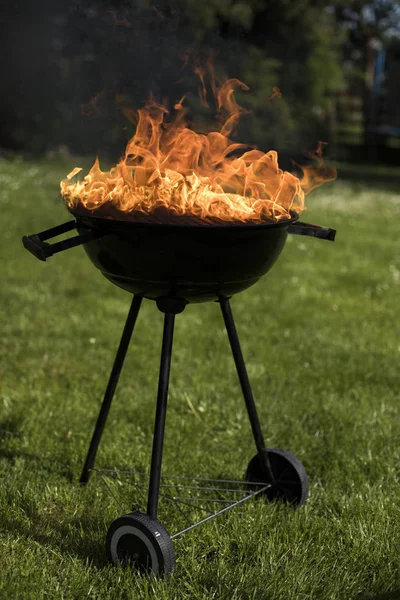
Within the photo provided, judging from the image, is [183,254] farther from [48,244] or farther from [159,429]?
[159,429]

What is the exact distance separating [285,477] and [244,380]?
543 millimetres

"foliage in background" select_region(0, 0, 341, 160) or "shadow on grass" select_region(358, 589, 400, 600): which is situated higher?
"foliage in background" select_region(0, 0, 341, 160)

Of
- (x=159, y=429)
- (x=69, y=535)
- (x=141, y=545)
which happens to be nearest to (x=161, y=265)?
(x=159, y=429)

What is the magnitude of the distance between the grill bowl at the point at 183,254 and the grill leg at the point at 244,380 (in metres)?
0.23

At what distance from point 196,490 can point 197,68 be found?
73.6 inches

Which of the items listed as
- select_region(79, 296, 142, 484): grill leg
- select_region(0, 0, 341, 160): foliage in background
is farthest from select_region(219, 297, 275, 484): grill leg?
select_region(0, 0, 341, 160): foliage in background

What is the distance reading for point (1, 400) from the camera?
4.04 m

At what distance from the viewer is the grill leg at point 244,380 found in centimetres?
288

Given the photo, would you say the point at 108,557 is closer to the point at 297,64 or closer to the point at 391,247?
the point at 391,247

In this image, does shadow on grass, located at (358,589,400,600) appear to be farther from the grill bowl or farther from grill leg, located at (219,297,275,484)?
the grill bowl

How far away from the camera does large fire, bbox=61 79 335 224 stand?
2.51 metres

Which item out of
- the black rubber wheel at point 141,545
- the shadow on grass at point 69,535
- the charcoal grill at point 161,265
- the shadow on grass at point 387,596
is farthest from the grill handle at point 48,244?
the shadow on grass at point 387,596

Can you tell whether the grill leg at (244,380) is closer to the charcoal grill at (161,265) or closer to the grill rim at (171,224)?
the charcoal grill at (161,265)

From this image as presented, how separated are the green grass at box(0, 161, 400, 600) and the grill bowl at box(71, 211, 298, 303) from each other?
101 cm
